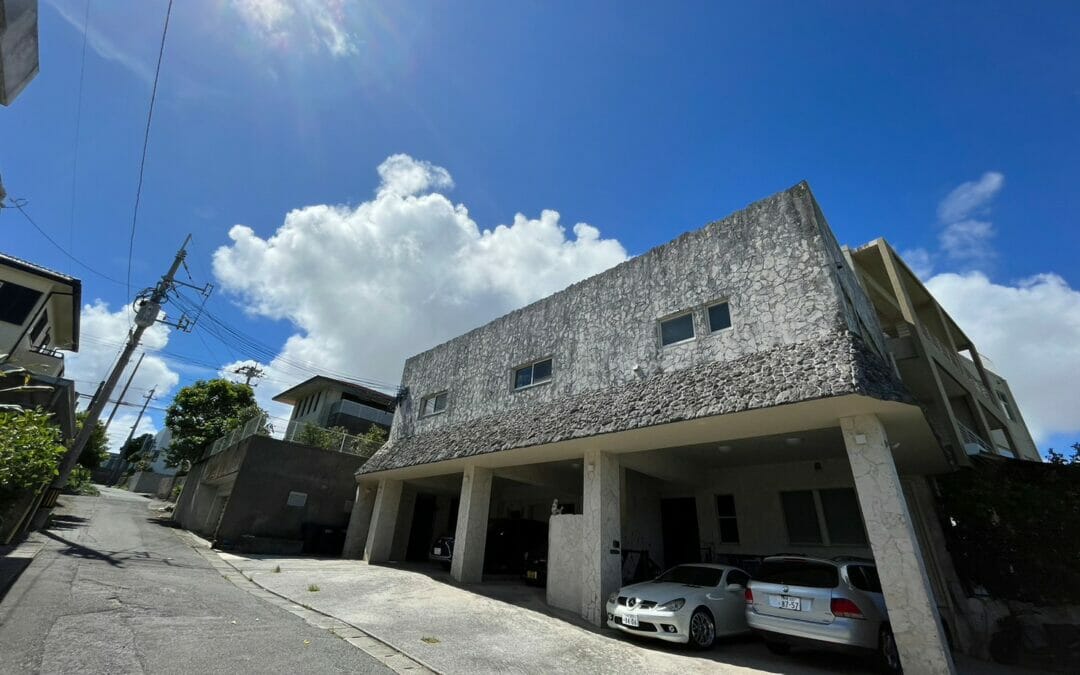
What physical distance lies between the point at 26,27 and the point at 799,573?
36.0 feet

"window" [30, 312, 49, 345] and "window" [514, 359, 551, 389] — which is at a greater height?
"window" [30, 312, 49, 345]

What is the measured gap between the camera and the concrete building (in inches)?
273

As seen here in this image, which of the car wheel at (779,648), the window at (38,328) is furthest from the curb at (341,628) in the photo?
the window at (38,328)

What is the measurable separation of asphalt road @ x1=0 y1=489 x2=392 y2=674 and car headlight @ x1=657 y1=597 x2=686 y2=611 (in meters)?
4.39

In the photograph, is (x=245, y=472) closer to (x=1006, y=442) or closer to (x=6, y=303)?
(x=6, y=303)

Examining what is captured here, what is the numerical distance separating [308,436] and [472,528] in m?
9.74

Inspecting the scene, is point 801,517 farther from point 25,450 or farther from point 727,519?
point 25,450

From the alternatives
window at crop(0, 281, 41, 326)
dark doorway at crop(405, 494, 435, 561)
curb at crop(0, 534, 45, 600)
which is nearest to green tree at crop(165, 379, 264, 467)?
window at crop(0, 281, 41, 326)

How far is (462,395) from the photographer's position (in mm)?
15445

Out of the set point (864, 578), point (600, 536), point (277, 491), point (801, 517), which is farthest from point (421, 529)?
point (864, 578)

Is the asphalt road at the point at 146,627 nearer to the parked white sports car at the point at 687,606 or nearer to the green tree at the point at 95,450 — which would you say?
the parked white sports car at the point at 687,606

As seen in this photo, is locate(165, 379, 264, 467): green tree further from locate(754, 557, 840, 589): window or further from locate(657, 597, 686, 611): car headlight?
locate(754, 557, 840, 589): window

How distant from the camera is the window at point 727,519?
12344mm

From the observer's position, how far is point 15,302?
14.9 m
